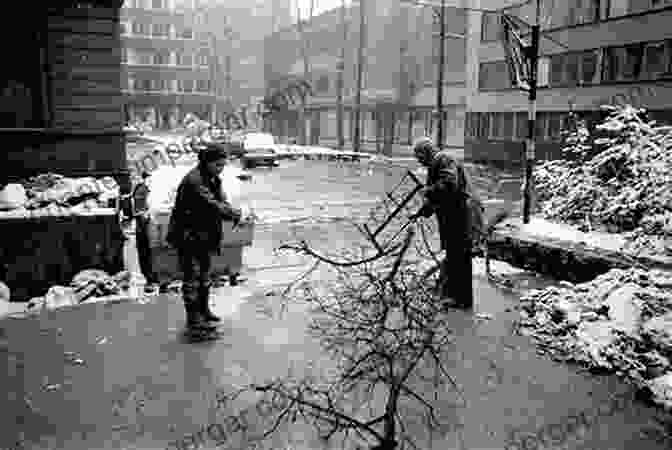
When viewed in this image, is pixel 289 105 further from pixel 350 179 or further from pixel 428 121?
pixel 350 179

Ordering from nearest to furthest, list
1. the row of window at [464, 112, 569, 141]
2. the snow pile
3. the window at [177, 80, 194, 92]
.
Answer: the snow pile → the row of window at [464, 112, 569, 141] → the window at [177, 80, 194, 92]

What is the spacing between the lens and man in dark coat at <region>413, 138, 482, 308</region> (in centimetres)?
684

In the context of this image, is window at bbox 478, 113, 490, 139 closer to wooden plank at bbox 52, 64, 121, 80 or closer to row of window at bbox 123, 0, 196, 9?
wooden plank at bbox 52, 64, 121, 80

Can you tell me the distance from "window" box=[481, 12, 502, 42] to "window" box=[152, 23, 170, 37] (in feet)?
144

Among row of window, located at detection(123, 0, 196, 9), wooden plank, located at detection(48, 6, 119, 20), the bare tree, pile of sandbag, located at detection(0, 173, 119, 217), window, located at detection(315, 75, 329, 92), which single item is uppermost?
row of window, located at detection(123, 0, 196, 9)

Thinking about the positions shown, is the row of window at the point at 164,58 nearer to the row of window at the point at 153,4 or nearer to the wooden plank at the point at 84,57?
the row of window at the point at 153,4

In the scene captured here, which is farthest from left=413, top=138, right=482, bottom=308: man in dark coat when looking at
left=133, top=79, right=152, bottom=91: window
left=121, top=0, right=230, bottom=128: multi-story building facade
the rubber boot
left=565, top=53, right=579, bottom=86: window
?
left=133, top=79, right=152, bottom=91: window

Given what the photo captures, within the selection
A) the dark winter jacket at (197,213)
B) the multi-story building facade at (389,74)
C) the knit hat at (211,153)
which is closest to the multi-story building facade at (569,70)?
the multi-story building facade at (389,74)

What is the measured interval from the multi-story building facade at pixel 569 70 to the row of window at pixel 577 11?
0.04 meters

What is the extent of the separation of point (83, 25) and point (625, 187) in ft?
34.8

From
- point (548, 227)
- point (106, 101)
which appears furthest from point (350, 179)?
point (548, 227)

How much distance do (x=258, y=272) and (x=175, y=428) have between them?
5.04 meters

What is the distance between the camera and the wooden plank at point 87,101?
11719 millimetres

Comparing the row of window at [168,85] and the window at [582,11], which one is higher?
the window at [582,11]
